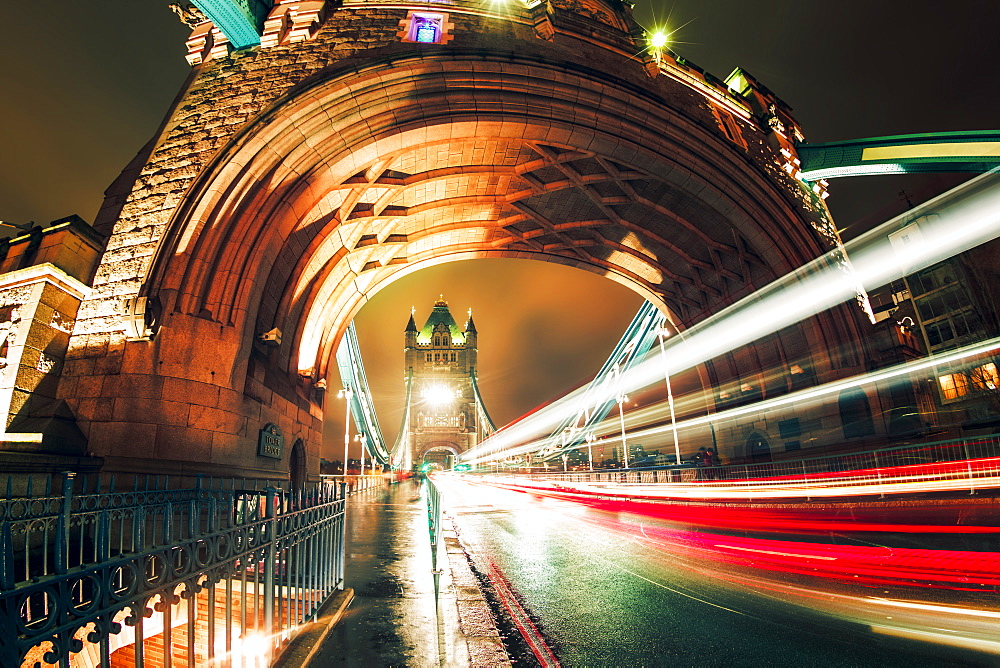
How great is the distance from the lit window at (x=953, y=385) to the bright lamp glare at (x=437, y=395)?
79143 millimetres

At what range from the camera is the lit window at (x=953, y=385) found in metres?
35.3

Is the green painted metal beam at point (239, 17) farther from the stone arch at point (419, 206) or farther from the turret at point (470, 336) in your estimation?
the turret at point (470, 336)

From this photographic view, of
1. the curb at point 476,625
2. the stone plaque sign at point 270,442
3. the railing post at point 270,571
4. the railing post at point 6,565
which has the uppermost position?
the stone plaque sign at point 270,442

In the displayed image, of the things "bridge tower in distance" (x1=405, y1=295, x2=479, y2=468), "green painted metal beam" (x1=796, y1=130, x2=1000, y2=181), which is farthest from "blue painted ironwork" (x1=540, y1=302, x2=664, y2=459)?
"bridge tower in distance" (x1=405, y1=295, x2=479, y2=468)

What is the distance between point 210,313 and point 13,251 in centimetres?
362

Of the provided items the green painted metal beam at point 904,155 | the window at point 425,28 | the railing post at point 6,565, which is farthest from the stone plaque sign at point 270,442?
the green painted metal beam at point 904,155

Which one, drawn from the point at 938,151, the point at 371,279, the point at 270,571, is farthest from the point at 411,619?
the point at 938,151

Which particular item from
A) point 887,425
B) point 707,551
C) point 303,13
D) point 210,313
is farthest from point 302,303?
point 887,425

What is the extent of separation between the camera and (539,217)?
53.2ft

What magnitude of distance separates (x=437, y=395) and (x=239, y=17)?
306ft

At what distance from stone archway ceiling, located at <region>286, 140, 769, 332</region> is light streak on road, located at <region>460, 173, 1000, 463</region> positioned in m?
1.04

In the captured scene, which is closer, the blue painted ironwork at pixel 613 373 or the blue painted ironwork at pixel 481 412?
the blue painted ironwork at pixel 613 373

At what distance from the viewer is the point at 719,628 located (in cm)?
385

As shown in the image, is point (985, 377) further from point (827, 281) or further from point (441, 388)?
point (441, 388)
